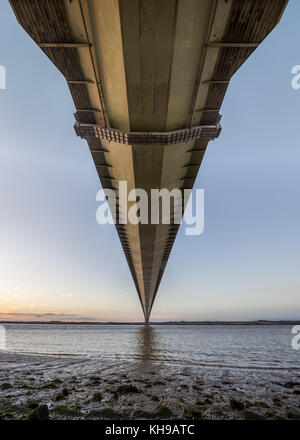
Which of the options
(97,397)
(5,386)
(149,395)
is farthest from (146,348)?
(97,397)

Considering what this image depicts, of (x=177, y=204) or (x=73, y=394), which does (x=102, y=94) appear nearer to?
(x=73, y=394)

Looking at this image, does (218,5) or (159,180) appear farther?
(159,180)

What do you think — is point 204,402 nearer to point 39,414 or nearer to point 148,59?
point 39,414

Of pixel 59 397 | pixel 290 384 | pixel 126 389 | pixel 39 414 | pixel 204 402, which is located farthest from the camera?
pixel 290 384

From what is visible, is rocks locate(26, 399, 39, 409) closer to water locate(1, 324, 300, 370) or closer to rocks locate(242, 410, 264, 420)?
rocks locate(242, 410, 264, 420)

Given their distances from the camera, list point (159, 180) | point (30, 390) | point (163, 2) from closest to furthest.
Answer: point (163, 2)
point (30, 390)
point (159, 180)
